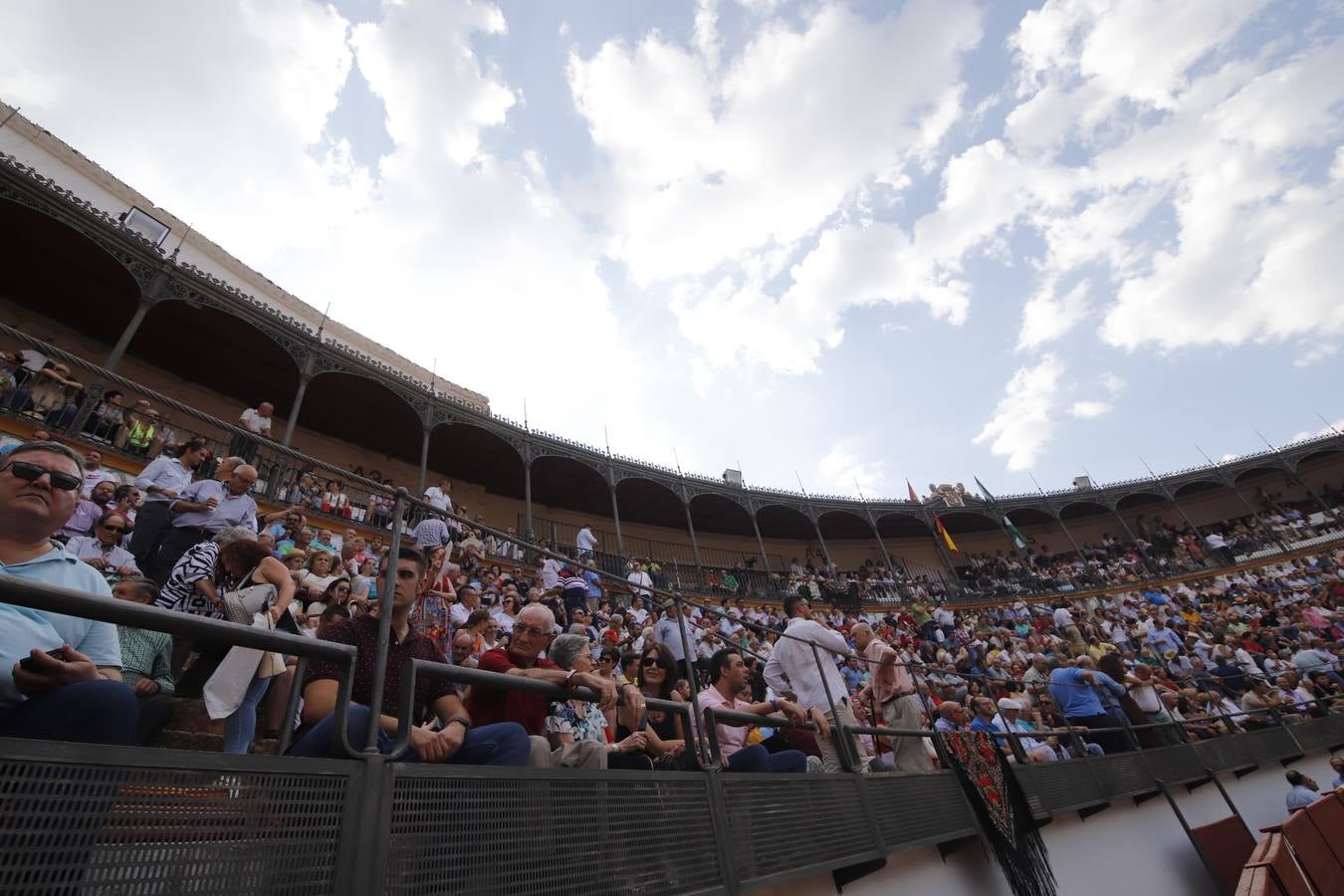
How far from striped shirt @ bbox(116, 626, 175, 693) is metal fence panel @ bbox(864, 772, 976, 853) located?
395 centimetres

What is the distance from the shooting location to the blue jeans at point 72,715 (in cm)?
151

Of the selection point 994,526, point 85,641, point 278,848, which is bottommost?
point 278,848

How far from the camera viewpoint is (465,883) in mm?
1846

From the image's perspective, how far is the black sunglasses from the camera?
195 cm

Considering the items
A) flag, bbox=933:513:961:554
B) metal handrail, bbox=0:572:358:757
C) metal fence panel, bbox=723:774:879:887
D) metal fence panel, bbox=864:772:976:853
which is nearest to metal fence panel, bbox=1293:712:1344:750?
metal fence panel, bbox=864:772:976:853

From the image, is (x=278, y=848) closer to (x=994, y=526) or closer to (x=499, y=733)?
(x=499, y=733)

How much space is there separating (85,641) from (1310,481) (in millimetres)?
39477

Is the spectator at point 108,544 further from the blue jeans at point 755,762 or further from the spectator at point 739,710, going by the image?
the blue jeans at point 755,762

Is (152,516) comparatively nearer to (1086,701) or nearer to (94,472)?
(94,472)

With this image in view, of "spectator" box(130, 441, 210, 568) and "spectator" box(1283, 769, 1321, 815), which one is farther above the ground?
"spectator" box(130, 441, 210, 568)

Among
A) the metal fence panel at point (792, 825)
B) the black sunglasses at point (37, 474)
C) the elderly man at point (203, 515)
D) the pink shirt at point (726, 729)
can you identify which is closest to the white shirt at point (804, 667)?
the pink shirt at point (726, 729)

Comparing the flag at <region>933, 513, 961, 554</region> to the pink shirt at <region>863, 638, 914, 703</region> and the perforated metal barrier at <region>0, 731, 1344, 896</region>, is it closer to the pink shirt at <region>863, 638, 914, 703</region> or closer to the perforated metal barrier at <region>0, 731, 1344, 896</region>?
the pink shirt at <region>863, 638, 914, 703</region>

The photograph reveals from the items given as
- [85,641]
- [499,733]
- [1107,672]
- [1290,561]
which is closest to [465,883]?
[499,733]

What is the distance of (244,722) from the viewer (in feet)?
9.81
